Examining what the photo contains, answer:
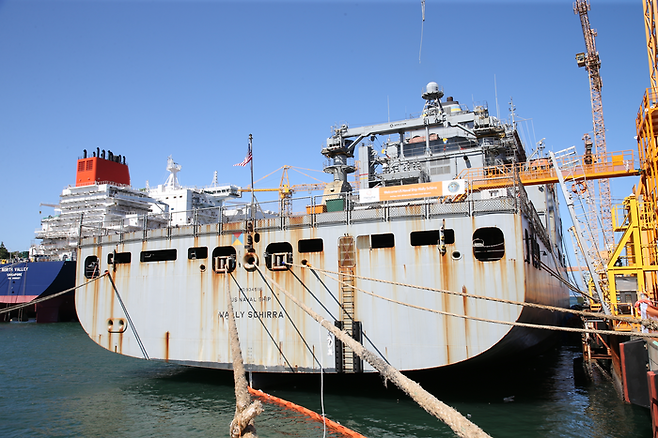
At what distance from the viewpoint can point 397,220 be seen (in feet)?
45.5

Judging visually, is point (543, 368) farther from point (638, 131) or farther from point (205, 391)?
point (205, 391)

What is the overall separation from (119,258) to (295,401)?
9.28 meters

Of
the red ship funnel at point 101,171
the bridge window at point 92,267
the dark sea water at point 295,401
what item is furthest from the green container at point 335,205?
the red ship funnel at point 101,171

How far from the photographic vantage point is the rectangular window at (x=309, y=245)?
593 inches

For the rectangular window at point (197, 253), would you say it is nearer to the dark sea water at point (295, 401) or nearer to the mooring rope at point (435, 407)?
the dark sea water at point (295, 401)

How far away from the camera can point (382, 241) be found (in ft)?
46.7

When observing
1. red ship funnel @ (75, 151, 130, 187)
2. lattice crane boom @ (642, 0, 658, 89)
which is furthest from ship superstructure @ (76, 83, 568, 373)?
red ship funnel @ (75, 151, 130, 187)

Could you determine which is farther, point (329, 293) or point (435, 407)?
point (329, 293)

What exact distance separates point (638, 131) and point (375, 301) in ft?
46.0

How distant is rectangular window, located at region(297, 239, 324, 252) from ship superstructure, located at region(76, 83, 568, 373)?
3 cm

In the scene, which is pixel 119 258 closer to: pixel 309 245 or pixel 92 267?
pixel 92 267

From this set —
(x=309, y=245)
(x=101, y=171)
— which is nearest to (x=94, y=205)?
(x=101, y=171)

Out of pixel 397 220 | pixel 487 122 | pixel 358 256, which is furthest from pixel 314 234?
pixel 487 122

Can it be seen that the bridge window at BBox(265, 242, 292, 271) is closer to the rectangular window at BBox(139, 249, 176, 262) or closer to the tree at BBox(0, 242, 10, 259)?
the rectangular window at BBox(139, 249, 176, 262)
